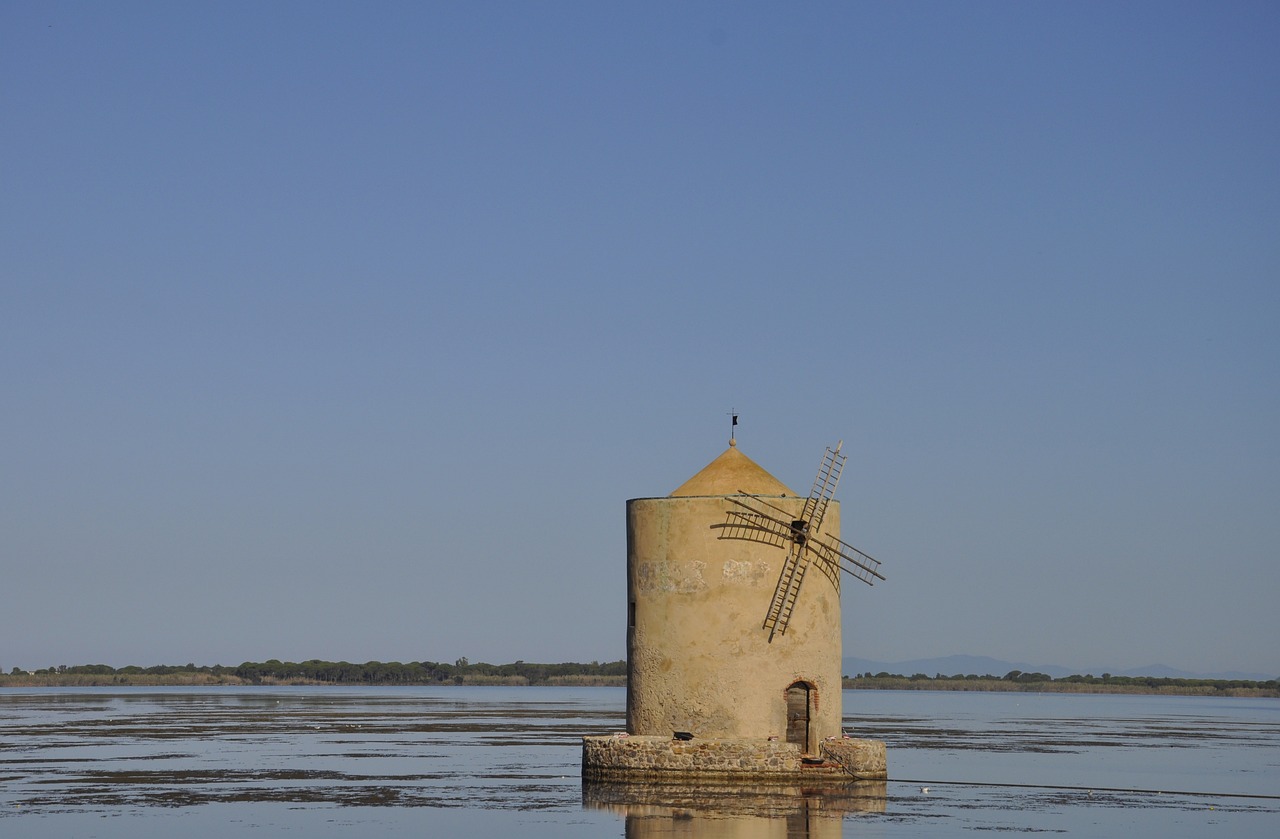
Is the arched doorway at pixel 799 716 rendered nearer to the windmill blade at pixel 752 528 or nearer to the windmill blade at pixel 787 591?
the windmill blade at pixel 787 591

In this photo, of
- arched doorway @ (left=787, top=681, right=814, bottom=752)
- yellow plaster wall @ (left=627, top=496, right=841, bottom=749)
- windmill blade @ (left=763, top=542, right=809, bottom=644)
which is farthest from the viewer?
arched doorway @ (left=787, top=681, right=814, bottom=752)

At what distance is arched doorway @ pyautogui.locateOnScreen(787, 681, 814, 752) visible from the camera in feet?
77.3

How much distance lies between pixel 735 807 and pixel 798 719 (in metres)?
3.98

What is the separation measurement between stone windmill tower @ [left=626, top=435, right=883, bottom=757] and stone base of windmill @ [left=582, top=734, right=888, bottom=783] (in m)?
0.19

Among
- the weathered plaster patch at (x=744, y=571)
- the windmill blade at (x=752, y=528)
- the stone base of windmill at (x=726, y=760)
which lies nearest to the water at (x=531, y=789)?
the stone base of windmill at (x=726, y=760)

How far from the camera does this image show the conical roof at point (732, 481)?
2434cm

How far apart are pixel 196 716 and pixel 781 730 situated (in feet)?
93.4

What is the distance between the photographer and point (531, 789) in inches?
895

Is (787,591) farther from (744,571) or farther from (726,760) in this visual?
(726,760)

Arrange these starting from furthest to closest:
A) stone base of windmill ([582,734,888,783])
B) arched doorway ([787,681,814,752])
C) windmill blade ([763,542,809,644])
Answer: arched doorway ([787,681,814,752]), windmill blade ([763,542,809,644]), stone base of windmill ([582,734,888,783])

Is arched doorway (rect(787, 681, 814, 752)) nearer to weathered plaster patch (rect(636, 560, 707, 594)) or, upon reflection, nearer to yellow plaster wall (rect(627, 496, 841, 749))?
yellow plaster wall (rect(627, 496, 841, 749))

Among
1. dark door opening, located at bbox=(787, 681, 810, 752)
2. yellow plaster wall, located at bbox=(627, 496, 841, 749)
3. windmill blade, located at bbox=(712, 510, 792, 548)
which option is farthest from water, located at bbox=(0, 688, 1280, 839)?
Answer: windmill blade, located at bbox=(712, 510, 792, 548)

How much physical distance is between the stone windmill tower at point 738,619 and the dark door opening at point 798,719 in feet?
0.05

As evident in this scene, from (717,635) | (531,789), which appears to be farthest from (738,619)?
(531,789)
